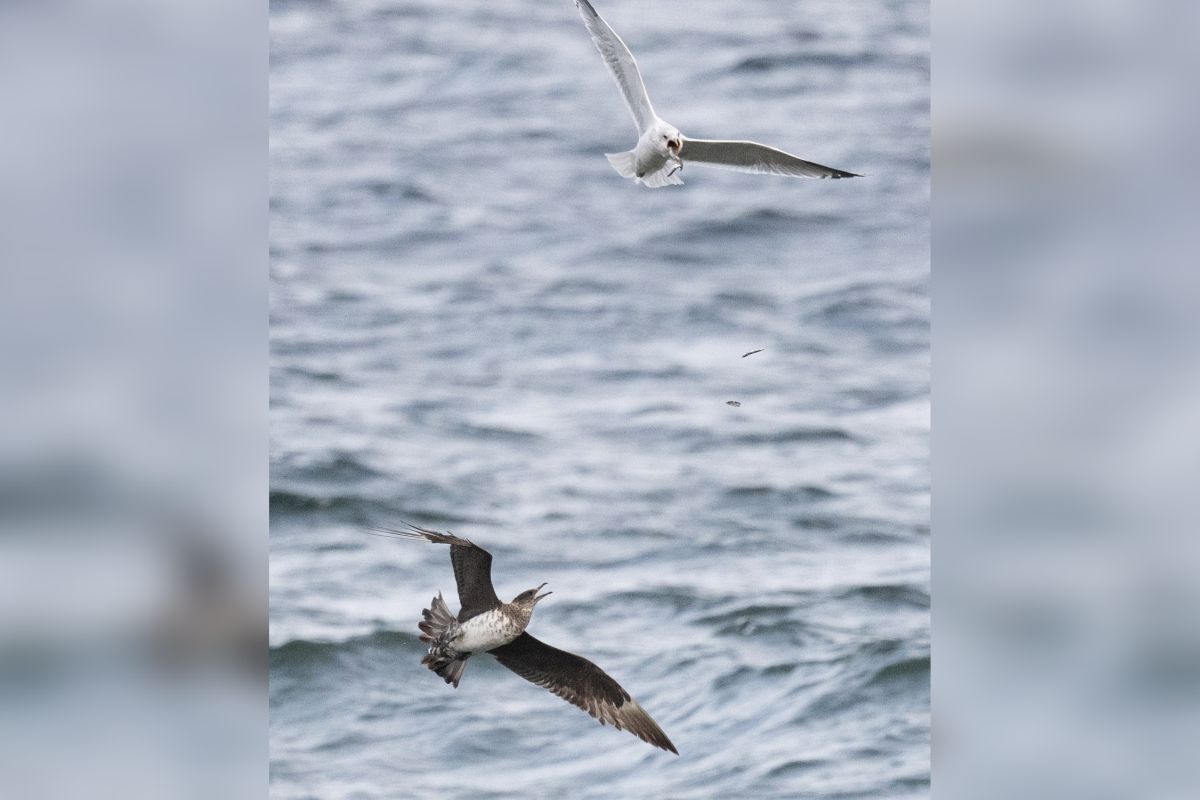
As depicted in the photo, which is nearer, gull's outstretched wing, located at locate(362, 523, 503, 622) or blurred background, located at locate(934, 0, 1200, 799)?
blurred background, located at locate(934, 0, 1200, 799)

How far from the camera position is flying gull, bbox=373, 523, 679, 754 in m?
5.58

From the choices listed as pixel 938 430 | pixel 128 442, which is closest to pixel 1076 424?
pixel 938 430

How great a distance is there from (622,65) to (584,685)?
214 centimetres

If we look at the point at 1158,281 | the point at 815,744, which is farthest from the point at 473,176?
Answer: the point at 1158,281

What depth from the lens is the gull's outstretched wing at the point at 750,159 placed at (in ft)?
19.0

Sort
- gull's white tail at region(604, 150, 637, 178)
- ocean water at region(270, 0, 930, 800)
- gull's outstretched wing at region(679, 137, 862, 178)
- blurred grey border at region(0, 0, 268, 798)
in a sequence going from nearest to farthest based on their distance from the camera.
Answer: blurred grey border at region(0, 0, 268, 798)
gull's outstretched wing at region(679, 137, 862, 178)
gull's white tail at region(604, 150, 637, 178)
ocean water at region(270, 0, 930, 800)

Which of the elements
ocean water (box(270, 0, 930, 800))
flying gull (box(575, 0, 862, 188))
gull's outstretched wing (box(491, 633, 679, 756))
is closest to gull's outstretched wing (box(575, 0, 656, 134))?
flying gull (box(575, 0, 862, 188))

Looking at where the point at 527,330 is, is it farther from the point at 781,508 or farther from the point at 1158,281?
the point at 1158,281

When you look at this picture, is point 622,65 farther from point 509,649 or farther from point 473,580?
point 509,649

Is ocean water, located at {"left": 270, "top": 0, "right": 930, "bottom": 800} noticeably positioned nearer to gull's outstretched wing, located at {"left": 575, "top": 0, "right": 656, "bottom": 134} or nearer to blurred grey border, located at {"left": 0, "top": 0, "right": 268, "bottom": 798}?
gull's outstretched wing, located at {"left": 575, "top": 0, "right": 656, "bottom": 134}

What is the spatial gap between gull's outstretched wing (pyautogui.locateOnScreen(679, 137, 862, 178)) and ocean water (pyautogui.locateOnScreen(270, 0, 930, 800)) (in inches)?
36.9

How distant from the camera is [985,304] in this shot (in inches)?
152

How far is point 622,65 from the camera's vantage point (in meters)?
5.70

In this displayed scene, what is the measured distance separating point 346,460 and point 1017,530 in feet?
11.3
